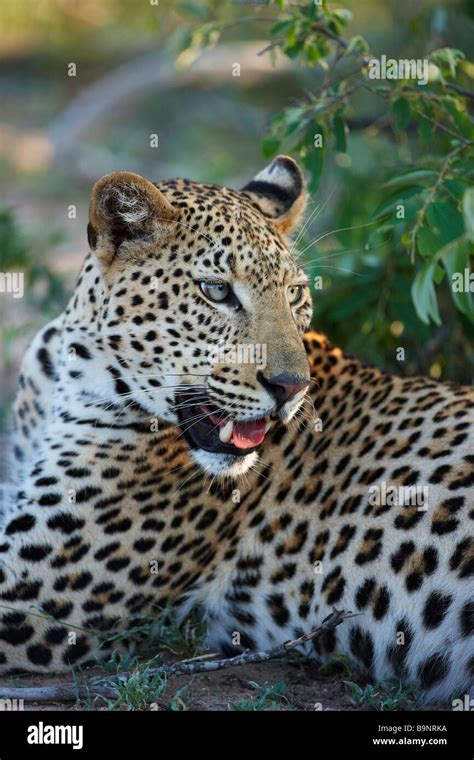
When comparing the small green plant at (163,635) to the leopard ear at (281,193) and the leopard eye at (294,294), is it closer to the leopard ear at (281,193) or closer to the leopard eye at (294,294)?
the leopard eye at (294,294)

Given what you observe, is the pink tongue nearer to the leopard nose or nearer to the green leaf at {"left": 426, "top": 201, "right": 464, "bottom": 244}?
the leopard nose

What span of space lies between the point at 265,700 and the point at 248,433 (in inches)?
49.5

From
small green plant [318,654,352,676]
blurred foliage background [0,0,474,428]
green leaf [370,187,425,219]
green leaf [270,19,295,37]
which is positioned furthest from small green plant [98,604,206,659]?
green leaf [270,19,295,37]

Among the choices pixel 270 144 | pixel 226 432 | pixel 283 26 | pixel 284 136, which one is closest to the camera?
pixel 226 432

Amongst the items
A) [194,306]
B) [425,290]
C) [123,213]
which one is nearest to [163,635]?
[194,306]

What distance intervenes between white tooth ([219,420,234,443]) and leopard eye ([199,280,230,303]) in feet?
1.97

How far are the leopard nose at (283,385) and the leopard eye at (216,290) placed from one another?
0.49m

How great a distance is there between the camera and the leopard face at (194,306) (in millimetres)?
5258

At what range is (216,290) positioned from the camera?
5.34 meters

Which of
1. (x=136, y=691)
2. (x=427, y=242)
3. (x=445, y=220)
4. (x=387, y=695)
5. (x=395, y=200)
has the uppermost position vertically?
(x=395, y=200)

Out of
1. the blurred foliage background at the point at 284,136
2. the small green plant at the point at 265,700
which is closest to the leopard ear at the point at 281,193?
the blurred foliage background at the point at 284,136

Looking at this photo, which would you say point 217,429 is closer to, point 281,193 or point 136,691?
point 136,691
